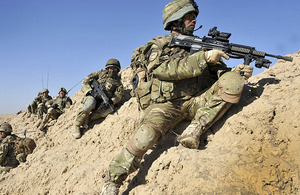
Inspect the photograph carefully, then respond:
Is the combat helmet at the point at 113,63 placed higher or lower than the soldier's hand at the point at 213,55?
higher

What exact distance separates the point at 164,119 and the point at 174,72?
69 centimetres

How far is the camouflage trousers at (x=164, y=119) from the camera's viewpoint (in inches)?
126

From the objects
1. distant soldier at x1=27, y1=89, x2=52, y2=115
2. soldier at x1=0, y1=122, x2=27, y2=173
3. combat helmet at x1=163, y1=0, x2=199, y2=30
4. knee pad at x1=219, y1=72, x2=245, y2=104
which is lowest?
knee pad at x1=219, y1=72, x2=245, y2=104

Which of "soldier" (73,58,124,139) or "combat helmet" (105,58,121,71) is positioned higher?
"combat helmet" (105,58,121,71)

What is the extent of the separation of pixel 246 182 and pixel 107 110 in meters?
4.69

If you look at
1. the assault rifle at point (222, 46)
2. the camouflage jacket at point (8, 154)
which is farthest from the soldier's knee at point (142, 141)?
the camouflage jacket at point (8, 154)

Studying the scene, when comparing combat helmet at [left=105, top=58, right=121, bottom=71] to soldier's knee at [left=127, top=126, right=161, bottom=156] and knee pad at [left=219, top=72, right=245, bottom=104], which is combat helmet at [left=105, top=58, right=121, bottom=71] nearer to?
soldier's knee at [left=127, top=126, right=161, bottom=156]

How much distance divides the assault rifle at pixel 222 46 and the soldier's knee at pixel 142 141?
1.39 meters

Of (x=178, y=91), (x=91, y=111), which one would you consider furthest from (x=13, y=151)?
(x=178, y=91)

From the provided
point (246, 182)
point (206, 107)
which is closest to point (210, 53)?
point (206, 107)

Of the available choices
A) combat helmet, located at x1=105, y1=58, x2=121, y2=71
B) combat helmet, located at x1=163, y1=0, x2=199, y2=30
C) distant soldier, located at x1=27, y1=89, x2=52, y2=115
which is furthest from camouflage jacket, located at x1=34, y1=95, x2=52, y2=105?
combat helmet, located at x1=163, y1=0, x2=199, y2=30

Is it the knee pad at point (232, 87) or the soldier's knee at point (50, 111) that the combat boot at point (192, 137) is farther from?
the soldier's knee at point (50, 111)

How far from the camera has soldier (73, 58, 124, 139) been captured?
259 inches

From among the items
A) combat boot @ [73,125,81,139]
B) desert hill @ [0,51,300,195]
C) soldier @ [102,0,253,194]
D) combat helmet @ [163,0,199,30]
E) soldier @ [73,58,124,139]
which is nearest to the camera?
desert hill @ [0,51,300,195]
